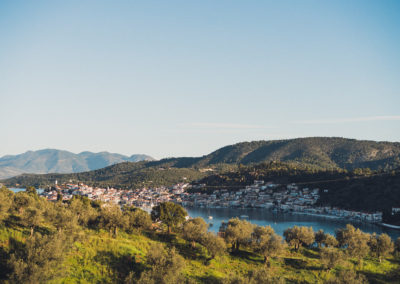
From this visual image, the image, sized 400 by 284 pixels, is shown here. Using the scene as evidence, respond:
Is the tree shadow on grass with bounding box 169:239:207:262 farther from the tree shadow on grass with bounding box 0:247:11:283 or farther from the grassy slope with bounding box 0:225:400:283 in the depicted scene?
the tree shadow on grass with bounding box 0:247:11:283

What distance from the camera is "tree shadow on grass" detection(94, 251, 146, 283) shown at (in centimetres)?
3097

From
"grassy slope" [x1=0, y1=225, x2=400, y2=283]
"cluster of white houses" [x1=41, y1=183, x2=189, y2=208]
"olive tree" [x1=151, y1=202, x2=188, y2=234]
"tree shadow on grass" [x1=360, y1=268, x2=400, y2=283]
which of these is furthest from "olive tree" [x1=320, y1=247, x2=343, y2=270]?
"cluster of white houses" [x1=41, y1=183, x2=189, y2=208]

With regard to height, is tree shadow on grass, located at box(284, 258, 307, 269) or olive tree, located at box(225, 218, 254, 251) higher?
olive tree, located at box(225, 218, 254, 251)

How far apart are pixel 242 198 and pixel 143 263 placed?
11329 cm

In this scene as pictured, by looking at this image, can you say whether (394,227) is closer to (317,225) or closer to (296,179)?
(317,225)

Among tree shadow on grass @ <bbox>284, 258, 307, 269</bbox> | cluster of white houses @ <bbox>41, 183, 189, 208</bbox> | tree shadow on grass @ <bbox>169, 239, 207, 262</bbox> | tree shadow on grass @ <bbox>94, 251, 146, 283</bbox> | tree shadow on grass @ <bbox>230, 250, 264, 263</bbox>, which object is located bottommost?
cluster of white houses @ <bbox>41, 183, 189, 208</bbox>

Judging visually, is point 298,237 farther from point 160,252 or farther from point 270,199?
point 270,199

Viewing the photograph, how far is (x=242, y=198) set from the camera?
470 feet

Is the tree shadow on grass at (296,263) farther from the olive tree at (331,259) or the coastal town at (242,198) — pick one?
the coastal town at (242,198)

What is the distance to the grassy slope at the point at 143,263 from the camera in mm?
29969

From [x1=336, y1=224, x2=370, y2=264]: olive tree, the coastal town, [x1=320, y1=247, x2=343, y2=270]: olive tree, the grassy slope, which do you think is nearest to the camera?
the grassy slope

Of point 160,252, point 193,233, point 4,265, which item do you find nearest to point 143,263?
point 160,252

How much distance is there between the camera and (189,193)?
540 ft

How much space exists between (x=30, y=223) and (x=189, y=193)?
430 ft
